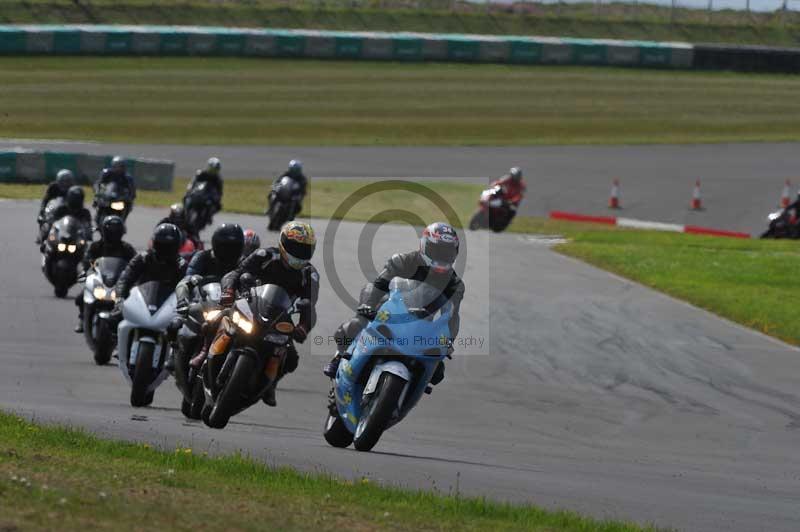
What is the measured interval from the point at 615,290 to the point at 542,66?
132 feet

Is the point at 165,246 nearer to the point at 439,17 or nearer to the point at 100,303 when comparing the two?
the point at 100,303

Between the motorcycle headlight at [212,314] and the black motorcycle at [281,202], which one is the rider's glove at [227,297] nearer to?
the motorcycle headlight at [212,314]

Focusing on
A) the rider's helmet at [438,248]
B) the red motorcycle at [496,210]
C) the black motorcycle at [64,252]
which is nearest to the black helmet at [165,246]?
the rider's helmet at [438,248]

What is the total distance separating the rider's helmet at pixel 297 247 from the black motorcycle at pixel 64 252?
29.1ft

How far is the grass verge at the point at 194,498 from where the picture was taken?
21.0 feet

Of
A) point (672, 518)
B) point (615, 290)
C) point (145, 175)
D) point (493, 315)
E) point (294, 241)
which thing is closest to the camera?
point (672, 518)

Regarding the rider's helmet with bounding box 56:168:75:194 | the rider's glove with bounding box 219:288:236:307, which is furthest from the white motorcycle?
the rider's helmet with bounding box 56:168:75:194

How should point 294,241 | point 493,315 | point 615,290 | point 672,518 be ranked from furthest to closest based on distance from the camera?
point 615,290
point 493,315
point 294,241
point 672,518

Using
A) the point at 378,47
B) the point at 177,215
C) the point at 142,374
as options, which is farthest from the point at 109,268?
the point at 378,47

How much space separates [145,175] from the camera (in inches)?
1394

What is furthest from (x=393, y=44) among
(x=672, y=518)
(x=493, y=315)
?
(x=672, y=518)

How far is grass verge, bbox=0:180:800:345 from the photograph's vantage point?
20.2 meters

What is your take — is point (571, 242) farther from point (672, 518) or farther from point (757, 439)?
point (672, 518)

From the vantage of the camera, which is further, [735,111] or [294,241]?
[735,111]
